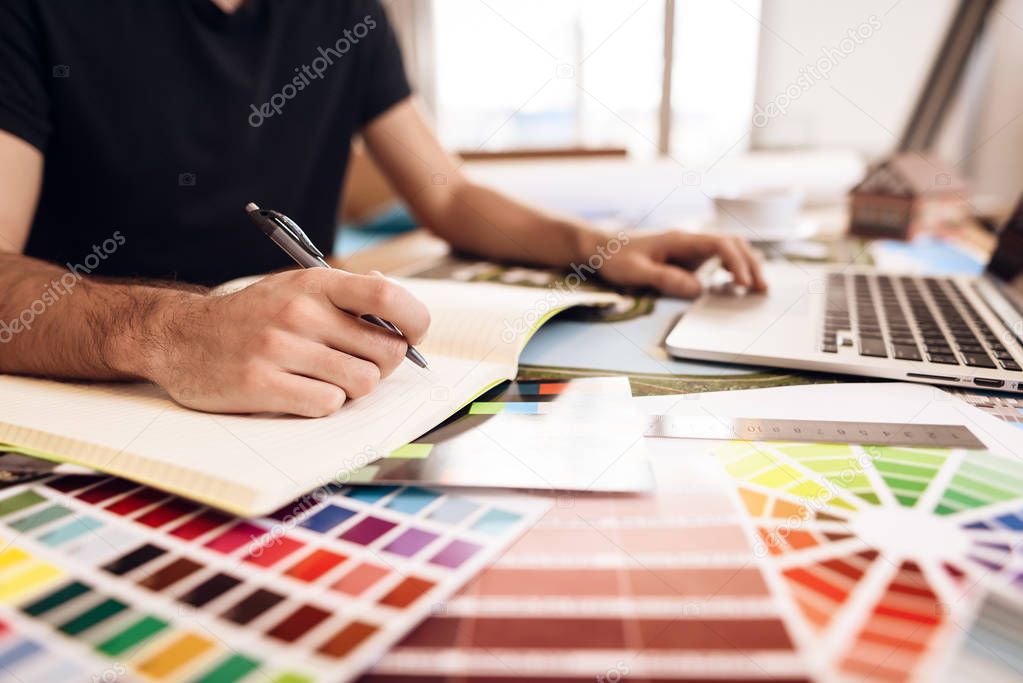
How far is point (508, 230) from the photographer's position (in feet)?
3.40

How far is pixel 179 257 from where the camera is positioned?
0.98 meters

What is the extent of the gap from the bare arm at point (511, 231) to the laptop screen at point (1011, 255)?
28 centimetres

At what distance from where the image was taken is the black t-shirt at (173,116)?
2.73 ft

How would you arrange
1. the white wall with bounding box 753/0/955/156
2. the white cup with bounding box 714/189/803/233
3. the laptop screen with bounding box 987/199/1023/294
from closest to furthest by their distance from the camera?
the laptop screen with bounding box 987/199/1023/294 → the white cup with bounding box 714/189/803/233 → the white wall with bounding box 753/0/955/156

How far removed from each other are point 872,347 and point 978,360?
78mm

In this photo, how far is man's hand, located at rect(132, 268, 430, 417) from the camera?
47 cm

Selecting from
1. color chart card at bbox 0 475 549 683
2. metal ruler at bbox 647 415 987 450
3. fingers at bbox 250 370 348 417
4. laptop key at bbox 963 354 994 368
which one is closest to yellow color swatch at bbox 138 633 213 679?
color chart card at bbox 0 475 549 683

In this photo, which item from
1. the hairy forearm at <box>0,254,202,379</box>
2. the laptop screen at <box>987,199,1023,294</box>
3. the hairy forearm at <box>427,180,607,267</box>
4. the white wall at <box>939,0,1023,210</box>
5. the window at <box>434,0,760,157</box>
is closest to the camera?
the hairy forearm at <box>0,254,202,379</box>

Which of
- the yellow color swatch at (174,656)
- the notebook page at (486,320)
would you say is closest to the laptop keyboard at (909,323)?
the notebook page at (486,320)

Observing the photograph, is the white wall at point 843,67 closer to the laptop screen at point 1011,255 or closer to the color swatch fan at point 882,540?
the laptop screen at point 1011,255

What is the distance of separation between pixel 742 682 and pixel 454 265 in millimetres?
825

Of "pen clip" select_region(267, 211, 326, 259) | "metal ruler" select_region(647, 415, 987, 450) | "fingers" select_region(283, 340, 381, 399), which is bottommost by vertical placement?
"metal ruler" select_region(647, 415, 987, 450)

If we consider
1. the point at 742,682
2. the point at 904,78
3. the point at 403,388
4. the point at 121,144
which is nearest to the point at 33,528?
the point at 403,388

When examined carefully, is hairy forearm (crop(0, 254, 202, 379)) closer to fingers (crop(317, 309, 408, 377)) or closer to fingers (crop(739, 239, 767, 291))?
fingers (crop(317, 309, 408, 377))
